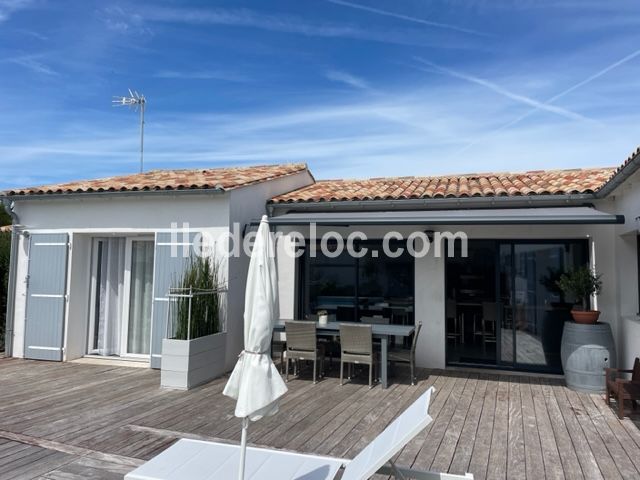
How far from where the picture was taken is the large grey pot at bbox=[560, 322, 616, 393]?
8953 mm

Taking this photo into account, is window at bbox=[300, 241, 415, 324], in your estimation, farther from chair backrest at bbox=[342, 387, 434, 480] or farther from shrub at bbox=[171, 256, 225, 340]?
chair backrest at bbox=[342, 387, 434, 480]

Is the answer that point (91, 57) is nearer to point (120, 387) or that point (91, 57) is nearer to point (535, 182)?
point (120, 387)

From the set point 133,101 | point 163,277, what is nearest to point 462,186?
point 163,277

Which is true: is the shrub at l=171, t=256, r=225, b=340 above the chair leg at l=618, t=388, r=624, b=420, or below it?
above

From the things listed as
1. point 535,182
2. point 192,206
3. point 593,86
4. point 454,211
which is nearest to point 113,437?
point 192,206

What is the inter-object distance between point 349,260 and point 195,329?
4.84 m

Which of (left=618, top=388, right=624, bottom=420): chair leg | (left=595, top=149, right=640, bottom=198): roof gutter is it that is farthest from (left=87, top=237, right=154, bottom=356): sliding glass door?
(left=595, top=149, right=640, bottom=198): roof gutter

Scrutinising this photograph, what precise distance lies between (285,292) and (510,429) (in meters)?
7.39

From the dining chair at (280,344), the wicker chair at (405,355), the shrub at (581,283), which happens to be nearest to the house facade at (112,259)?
the dining chair at (280,344)

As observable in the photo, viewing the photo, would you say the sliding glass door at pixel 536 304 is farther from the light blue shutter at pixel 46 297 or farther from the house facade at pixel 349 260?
the light blue shutter at pixel 46 297

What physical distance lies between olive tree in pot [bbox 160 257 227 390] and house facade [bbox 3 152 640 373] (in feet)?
1.33

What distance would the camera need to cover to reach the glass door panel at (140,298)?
1162 cm

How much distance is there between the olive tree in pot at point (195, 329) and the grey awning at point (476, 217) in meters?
2.18

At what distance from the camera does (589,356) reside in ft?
29.6
